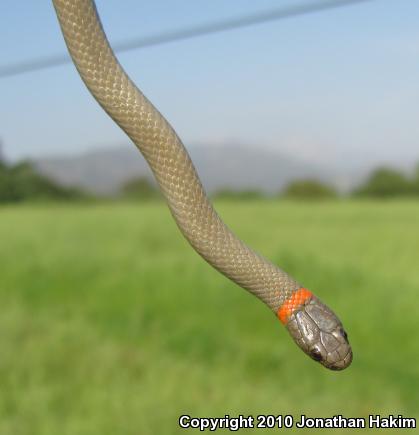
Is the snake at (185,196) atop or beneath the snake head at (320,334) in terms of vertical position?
atop

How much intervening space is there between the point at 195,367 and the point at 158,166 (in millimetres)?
9961

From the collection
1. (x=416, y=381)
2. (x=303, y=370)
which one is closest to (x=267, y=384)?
(x=303, y=370)

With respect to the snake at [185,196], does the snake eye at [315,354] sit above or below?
below

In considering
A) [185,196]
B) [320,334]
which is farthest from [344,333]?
[185,196]

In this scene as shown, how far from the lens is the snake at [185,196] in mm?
1594

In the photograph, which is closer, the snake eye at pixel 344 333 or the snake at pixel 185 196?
the snake at pixel 185 196

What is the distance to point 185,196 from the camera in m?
1.77

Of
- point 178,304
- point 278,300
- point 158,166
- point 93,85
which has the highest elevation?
point 93,85

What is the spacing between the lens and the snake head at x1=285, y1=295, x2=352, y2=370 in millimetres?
1917

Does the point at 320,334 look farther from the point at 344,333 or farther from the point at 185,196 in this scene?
the point at 185,196

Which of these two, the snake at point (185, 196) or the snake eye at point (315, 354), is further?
the snake eye at point (315, 354)

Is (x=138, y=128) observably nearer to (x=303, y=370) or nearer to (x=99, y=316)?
(x=303, y=370)

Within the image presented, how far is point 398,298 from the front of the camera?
12180 millimetres

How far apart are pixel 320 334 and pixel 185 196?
495mm
